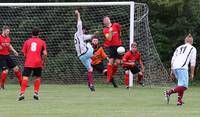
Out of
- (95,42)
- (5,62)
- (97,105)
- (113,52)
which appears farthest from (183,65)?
(95,42)

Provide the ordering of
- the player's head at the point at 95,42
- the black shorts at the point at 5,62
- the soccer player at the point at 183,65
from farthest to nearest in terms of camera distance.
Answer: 1. the player's head at the point at 95,42
2. the black shorts at the point at 5,62
3. the soccer player at the point at 183,65

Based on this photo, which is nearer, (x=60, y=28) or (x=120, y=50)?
(x=120, y=50)

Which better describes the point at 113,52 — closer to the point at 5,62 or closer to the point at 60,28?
the point at 5,62

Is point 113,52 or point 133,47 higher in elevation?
point 133,47

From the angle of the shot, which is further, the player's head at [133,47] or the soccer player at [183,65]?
the player's head at [133,47]

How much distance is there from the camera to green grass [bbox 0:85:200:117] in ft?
44.0

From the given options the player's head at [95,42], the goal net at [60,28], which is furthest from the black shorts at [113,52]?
the goal net at [60,28]

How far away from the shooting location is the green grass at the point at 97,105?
13398 mm

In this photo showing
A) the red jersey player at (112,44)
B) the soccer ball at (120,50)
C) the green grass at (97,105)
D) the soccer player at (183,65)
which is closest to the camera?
the green grass at (97,105)

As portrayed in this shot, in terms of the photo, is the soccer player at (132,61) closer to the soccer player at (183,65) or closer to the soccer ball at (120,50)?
the soccer ball at (120,50)

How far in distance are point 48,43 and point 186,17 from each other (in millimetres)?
6168

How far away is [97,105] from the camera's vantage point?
15.5 metres

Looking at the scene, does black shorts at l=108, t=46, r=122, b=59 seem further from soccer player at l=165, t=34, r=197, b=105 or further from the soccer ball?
soccer player at l=165, t=34, r=197, b=105

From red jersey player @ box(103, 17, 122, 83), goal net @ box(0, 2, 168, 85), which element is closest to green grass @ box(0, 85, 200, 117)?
red jersey player @ box(103, 17, 122, 83)
